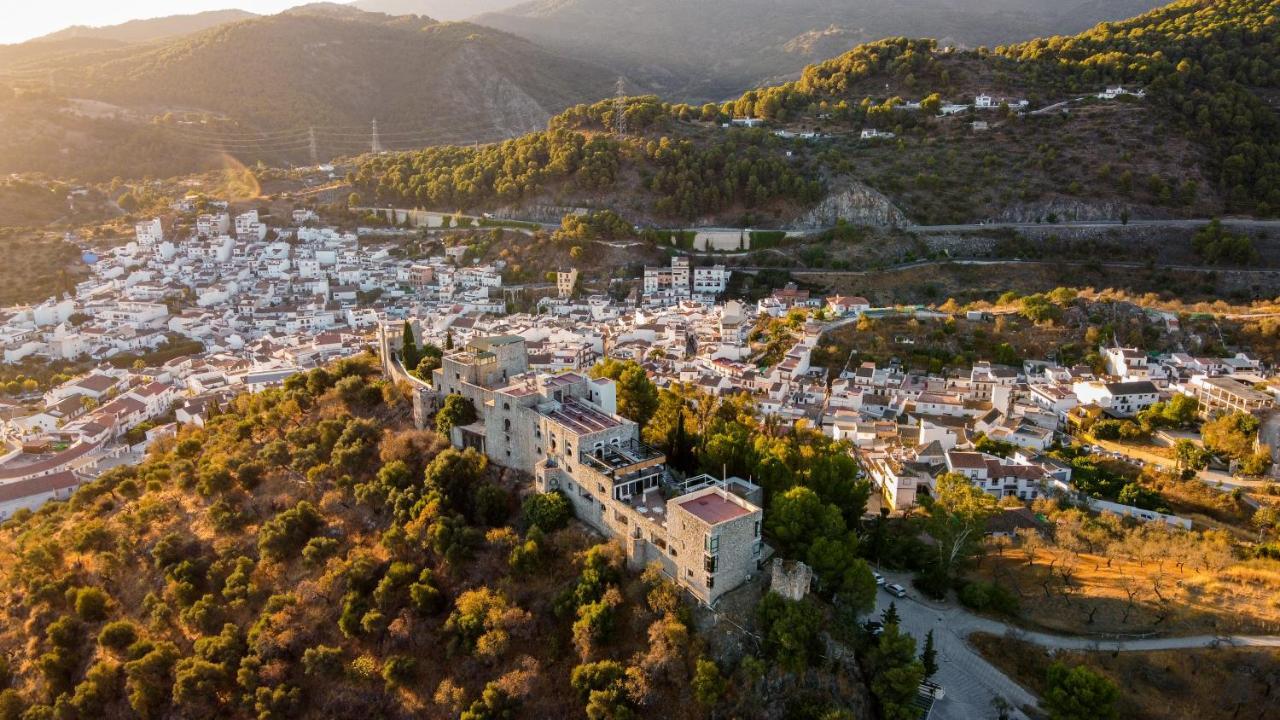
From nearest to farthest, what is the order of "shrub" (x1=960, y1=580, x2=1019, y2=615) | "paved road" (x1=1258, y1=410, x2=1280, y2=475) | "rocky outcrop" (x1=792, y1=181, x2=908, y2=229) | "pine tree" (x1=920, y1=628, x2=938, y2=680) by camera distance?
"pine tree" (x1=920, y1=628, x2=938, y2=680), "shrub" (x1=960, y1=580, x2=1019, y2=615), "paved road" (x1=1258, y1=410, x2=1280, y2=475), "rocky outcrop" (x1=792, y1=181, x2=908, y2=229)

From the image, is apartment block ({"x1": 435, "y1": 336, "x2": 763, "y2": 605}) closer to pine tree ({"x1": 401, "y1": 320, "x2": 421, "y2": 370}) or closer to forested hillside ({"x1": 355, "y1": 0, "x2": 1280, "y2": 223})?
pine tree ({"x1": 401, "y1": 320, "x2": 421, "y2": 370})

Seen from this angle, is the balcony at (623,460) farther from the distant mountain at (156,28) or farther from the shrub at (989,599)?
the distant mountain at (156,28)

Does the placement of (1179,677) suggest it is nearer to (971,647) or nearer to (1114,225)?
(971,647)

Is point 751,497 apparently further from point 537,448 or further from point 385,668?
point 385,668

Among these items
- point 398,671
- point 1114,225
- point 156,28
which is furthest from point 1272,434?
point 156,28

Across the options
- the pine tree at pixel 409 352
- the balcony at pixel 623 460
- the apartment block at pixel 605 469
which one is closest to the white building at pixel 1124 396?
the apartment block at pixel 605 469

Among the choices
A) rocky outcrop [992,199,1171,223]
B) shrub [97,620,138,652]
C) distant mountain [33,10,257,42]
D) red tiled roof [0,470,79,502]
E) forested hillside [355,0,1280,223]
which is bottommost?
shrub [97,620,138,652]

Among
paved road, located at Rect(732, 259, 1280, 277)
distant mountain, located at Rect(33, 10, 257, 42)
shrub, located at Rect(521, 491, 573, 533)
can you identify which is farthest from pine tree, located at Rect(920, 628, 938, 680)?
distant mountain, located at Rect(33, 10, 257, 42)

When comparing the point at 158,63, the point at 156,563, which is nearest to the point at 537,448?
the point at 156,563
